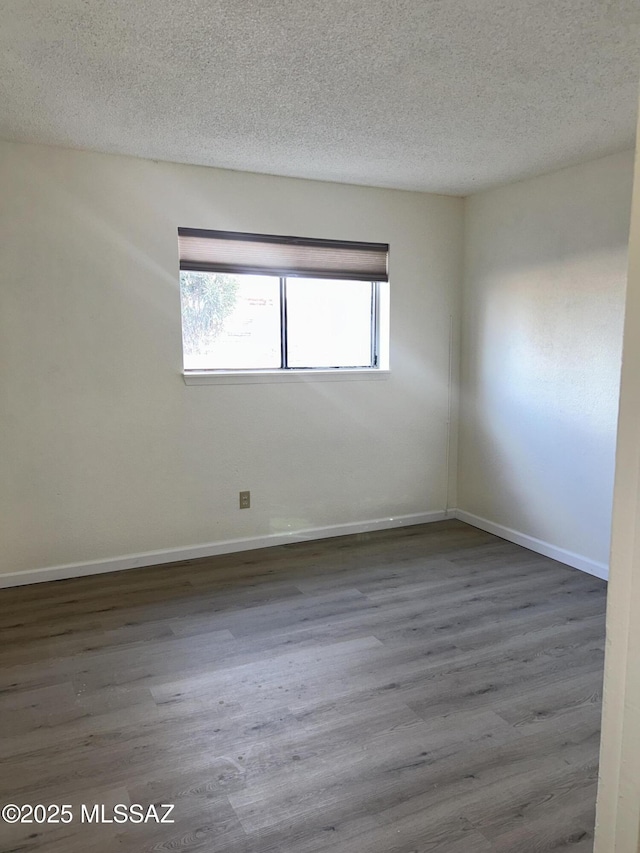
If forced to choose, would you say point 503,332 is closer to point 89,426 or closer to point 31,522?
point 89,426

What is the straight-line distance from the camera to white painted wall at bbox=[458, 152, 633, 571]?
3.44 m

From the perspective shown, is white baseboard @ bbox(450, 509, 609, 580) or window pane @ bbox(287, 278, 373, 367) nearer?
white baseboard @ bbox(450, 509, 609, 580)

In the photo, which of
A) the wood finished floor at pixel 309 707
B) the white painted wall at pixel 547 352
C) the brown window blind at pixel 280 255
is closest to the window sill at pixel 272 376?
the brown window blind at pixel 280 255

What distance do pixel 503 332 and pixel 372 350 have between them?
3.12 feet

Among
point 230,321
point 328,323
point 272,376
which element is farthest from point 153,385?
point 328,323

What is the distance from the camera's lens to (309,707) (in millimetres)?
2312

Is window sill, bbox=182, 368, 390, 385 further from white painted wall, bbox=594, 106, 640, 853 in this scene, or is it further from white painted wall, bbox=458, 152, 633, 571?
white painted wall, bbox=594, 106, 640, 853

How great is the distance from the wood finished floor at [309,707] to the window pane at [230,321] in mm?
1389

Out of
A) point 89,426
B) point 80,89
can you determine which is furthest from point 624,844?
point 89,426

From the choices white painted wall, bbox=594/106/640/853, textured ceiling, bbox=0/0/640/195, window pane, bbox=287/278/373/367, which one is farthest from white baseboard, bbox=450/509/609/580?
white painted wall, bbox=594/106/640/853

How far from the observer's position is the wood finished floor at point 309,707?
5.74 ft

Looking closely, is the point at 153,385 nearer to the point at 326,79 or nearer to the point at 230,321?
the point at 230,321

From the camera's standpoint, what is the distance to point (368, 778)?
1931 millimetres

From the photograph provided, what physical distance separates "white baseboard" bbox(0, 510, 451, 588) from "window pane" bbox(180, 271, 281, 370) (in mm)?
1191
